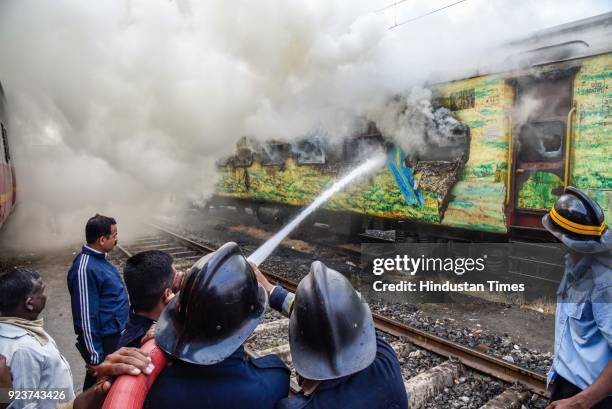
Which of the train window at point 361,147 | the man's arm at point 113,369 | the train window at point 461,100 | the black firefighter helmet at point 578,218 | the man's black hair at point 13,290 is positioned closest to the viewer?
the man's arm at point 113,369

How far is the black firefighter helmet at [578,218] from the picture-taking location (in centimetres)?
178

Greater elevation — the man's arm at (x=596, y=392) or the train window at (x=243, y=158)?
the train window at (x=243, y=158)

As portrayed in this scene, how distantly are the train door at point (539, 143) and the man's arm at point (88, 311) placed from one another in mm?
5343

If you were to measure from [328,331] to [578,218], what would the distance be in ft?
4.37

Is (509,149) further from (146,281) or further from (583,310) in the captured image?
(146,281)

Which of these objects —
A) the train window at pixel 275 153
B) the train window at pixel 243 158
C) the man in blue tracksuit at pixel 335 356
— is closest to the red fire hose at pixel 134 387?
the man in blue tracksuit at pixel 335 356

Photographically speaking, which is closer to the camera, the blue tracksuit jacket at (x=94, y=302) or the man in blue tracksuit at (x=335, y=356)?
the man in blue tracksuit at (x=335, y=356)

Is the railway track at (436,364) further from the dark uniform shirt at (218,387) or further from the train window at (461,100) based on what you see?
the train window at (461,100)

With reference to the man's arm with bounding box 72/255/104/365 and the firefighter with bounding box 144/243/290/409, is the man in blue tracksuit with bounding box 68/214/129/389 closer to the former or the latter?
the man's arm with bounding box 72/255/104/365

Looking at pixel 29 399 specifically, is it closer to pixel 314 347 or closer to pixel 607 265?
pixel 314 347

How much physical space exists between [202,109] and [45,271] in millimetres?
4787

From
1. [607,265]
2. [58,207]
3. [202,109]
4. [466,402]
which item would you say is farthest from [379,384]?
[58,207]

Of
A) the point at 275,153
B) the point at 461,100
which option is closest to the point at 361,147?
the point at 461,100

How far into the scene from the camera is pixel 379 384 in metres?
1.32
